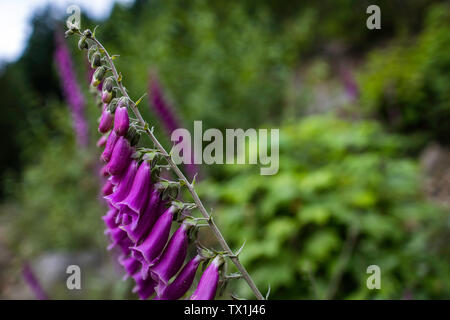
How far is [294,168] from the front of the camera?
13.6ft

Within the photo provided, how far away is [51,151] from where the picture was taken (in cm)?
648

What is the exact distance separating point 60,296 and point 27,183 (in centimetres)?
561

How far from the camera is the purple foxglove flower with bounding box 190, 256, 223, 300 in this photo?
2.90 feet

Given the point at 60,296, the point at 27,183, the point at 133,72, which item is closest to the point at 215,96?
the point at 133,72

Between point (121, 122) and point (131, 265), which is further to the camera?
point (131, 265)

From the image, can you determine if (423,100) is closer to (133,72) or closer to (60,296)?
(133,72)

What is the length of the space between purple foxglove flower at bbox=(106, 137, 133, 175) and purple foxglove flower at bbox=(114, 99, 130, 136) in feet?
0.13

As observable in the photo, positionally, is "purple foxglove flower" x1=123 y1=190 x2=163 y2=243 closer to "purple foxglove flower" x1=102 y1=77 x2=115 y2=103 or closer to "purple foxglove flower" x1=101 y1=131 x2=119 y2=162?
"purple foxglove flower" x1=101 y1=131 x2=119 y2=162

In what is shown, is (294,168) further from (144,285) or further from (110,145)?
(110,145)

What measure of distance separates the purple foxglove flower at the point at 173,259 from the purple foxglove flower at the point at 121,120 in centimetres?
30

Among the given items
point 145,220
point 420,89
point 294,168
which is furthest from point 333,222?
point 145,220

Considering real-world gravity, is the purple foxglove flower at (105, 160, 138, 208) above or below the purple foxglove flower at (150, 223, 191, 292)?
above

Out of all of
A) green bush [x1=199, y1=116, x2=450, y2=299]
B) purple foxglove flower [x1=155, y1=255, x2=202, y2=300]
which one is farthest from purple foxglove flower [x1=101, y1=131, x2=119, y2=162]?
A: green bush [x1=199, y1=116, x2=450, y2=299]

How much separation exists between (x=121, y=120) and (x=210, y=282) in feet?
1.58
